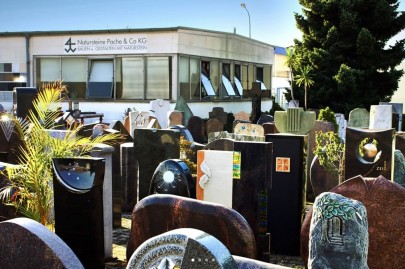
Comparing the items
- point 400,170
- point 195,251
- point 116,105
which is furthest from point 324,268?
point 116,105

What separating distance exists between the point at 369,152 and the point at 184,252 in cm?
559

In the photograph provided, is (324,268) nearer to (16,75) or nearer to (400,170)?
(400,170)

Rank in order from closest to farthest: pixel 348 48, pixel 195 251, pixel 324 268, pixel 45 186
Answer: pixel 195 251
pixel 324 268
pixel 45 186
pixel 348 48

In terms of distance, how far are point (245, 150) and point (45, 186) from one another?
8.73 feet

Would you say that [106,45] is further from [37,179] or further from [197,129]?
[37,179]

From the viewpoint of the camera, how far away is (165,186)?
7.78 m

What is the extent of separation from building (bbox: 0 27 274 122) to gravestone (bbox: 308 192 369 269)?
22.1 m

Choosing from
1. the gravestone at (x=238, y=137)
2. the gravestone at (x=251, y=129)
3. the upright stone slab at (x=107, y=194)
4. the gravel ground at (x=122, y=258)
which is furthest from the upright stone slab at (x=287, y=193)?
the gravestone at (x=251, y=129)

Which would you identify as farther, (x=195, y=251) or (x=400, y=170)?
(x=400, y=170)

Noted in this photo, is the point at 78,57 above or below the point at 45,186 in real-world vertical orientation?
above

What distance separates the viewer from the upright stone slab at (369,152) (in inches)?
335

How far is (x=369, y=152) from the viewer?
8.61 metres

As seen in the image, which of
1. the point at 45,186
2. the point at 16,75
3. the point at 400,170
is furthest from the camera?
the point at 16,75

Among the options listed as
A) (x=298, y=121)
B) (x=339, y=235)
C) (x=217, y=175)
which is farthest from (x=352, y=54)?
(x=339, y=235)
